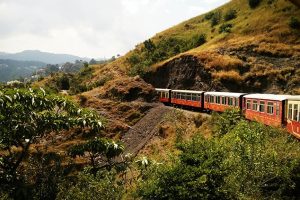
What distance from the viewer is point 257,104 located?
33969 mm

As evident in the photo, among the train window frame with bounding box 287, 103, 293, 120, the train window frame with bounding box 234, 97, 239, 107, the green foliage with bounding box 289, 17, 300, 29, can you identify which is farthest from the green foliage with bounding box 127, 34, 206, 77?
the train window frame with bounding box 287, 103, 293, 120

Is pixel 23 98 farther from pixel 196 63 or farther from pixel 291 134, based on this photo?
pixel 196 63

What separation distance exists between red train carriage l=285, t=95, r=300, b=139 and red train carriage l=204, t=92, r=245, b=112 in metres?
11.5

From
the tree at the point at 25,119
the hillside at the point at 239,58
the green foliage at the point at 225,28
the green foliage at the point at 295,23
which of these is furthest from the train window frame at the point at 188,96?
the tree at the point at 25,119

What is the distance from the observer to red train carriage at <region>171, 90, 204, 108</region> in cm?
5020

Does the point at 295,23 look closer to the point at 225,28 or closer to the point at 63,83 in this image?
the point at 225,28

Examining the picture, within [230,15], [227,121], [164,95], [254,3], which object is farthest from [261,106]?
[254,3]

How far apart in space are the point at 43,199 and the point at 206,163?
26.8 feet

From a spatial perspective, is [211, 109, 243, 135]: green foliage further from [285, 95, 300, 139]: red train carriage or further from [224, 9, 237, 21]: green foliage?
[224, 9, 237, 21]: green foliage

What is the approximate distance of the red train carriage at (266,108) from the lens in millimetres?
28422

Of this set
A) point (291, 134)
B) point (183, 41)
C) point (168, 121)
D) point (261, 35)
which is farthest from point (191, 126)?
point (183, 41)

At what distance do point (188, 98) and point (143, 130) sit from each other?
9354mm

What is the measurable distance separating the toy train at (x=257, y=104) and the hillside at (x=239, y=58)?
558 inches

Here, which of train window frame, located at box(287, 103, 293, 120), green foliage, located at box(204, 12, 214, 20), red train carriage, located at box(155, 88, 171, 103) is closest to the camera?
train window frame, located at box(287, 103, 293, 120)
